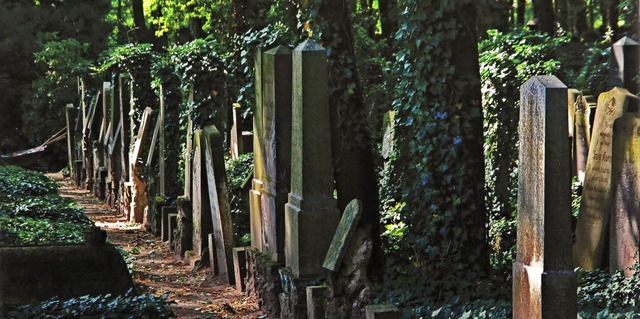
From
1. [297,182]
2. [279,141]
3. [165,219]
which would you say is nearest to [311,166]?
[297,182]

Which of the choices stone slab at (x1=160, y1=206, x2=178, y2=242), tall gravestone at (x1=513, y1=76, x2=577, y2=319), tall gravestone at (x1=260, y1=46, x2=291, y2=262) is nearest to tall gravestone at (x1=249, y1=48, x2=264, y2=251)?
tall gravestone at (x1=260, y1=46, x2=291, y2=262)

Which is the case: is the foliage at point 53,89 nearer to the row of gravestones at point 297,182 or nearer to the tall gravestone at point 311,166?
the row of gravestones at point 297,182

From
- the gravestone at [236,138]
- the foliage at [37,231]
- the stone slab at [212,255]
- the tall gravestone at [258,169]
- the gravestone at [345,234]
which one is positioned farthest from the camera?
the gravestone at [236,138]

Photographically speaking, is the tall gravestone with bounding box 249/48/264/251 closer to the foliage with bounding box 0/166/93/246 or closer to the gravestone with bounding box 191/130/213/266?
the gravestone with bounding box 191/130/213/266

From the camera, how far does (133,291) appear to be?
8367mm

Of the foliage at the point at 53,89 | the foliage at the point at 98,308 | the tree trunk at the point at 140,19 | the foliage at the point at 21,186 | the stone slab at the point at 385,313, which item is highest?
the tree trunk at the point at 140,19

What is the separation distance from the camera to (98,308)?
7285 millimetres

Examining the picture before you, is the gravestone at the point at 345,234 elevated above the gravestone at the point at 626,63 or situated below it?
below

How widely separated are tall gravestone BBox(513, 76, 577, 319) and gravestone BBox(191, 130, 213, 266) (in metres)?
6.23

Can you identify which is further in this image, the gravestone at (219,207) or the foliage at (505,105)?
the foliage at (505,105)

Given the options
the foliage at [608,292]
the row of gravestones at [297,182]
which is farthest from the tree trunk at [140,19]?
the foliage at [608,292]

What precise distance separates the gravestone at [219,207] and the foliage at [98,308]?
3262mm

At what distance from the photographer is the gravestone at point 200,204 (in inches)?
458

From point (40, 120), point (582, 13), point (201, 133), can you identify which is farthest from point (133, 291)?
point (40, 120)
